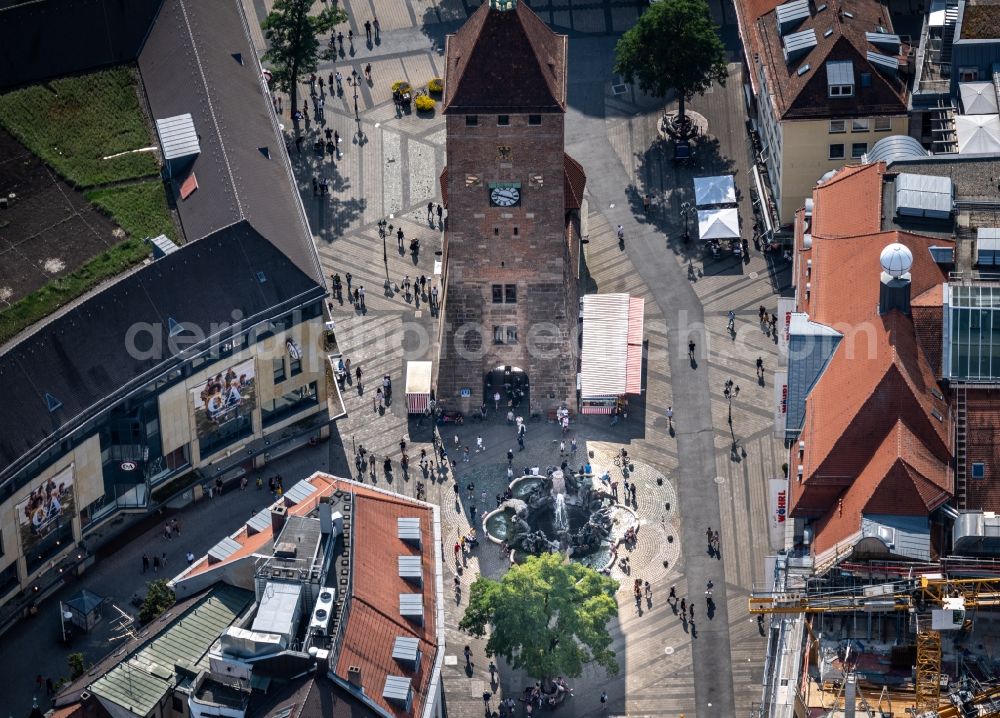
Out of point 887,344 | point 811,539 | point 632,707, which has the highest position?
point 887,344

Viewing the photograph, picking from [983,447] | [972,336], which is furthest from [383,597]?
[972,336]

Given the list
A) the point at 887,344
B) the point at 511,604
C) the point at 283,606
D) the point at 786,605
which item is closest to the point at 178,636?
the point at 283,606

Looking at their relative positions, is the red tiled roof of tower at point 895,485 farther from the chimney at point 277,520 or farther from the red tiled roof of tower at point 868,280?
the chimney at point 277,520

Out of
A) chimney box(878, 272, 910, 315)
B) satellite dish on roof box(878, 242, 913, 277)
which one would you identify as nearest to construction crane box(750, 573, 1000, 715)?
chimney box(878, 272, 910, 315)

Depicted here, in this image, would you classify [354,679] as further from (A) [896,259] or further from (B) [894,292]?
(A) [896,259]

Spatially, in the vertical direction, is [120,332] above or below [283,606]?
above

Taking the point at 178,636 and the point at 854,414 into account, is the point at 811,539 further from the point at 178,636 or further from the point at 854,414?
the point at 178,636

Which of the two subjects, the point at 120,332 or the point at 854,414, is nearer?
the point at 854,414
